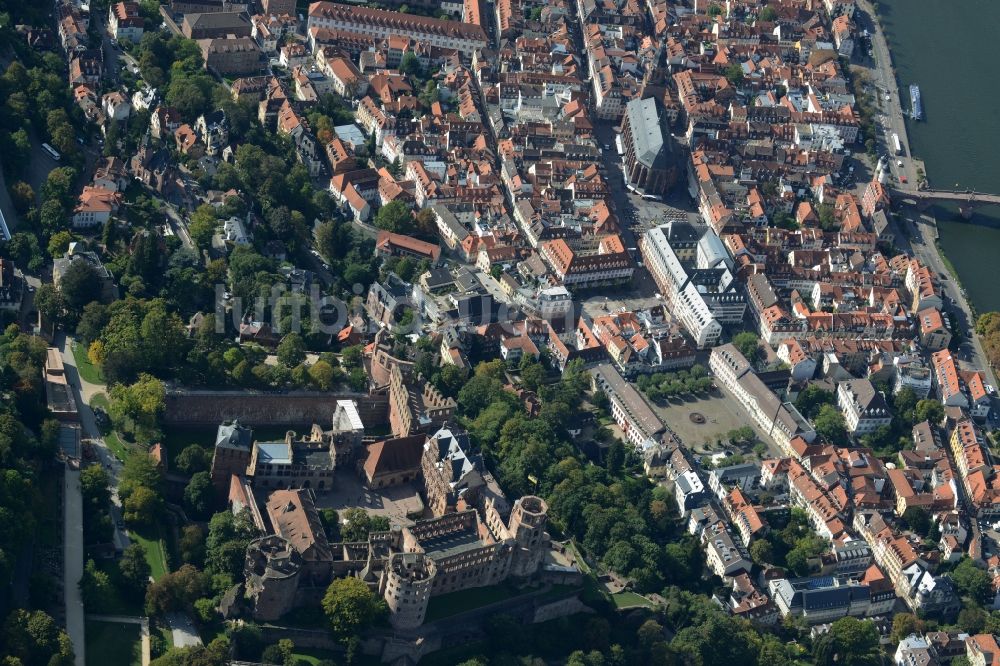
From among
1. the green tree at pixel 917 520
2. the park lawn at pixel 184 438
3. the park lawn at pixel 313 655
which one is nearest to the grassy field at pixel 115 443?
the park lawn at pixel 184 438

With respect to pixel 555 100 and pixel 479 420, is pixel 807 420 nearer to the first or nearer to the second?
pixel 479 420

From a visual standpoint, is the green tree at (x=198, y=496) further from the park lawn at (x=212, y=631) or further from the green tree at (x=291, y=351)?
the green tree at (x=291, y=351)

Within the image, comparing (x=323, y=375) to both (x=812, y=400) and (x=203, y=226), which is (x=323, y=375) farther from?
(x=812, y=400)

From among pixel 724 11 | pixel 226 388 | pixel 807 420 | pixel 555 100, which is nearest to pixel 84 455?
pixel 226 388

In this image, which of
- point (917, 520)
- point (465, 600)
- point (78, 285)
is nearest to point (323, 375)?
point (78, 285)

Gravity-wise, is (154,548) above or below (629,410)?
above
